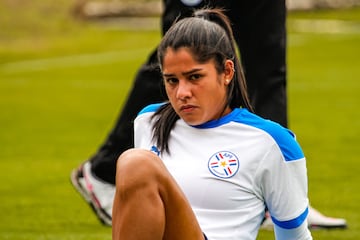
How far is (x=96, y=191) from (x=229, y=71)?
2.06 metres

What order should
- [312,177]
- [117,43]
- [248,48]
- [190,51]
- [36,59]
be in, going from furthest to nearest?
1. [117,43]
2. [36,59]
3. [312,177]
4. [248,48]
5. [190,51]

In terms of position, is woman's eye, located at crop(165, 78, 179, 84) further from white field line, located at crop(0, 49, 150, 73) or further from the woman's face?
white field line, located at crop(0, 49, 150, 73)

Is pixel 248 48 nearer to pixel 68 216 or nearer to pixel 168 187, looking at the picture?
pixel 68 216

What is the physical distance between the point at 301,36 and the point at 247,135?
65.3 ft

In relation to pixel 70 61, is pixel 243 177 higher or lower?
higher

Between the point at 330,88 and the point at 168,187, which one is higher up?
the point at 168,187

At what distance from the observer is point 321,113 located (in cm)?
1147

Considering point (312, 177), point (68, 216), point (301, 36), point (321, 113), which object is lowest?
point (301, 36)

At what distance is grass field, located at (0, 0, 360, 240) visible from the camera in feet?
22.3

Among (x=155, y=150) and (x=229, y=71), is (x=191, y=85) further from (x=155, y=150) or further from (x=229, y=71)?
(x=155, y=150)

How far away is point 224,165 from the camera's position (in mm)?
4305

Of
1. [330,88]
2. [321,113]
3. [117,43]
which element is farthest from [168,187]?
[117,43]

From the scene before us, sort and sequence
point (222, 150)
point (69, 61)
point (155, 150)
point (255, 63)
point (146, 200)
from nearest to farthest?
point (146, 200) < point (222, 150) < point (155, 150) < point (255, 63) < point (69, 61)

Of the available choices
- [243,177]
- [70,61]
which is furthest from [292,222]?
[70,61]
